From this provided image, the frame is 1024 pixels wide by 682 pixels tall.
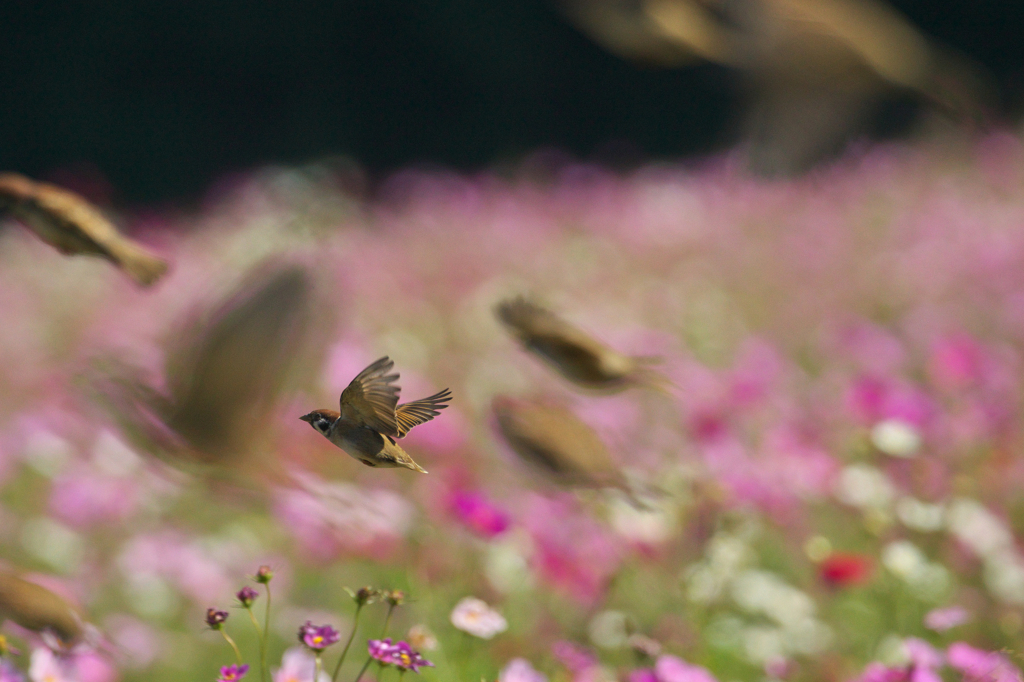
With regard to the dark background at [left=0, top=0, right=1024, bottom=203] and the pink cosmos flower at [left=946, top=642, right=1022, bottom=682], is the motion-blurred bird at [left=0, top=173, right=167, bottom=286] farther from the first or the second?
the dark background at [left=0, top=0, right=1024, bottom=203]

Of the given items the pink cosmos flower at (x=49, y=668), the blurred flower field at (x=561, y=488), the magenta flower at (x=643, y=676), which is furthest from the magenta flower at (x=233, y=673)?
the magenta flower at (x=643, y=676)

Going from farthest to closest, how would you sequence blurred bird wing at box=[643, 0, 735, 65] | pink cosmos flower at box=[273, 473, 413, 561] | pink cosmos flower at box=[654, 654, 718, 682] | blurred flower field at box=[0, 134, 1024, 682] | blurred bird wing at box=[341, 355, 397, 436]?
1. blurred bird wing at box=[643, 0, 735, 65]
2. pink cosmos flower at box=[273, 473, 413, 561]
3. blurred flower field at box=[0, 134, 1024, 682]
4. pink cosmos flower at box=[654, 654, 718, 682]
5. blurred bird wing at box=[341, 355, 397, 436]

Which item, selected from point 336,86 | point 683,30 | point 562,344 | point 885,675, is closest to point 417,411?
point 562,344

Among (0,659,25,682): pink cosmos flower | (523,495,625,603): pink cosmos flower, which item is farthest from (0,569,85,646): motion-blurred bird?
(523,495,625,603): pink cosmos flower

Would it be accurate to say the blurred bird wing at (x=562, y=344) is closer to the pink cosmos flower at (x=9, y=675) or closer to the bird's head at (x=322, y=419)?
the bird's head at (x=322, y=419)

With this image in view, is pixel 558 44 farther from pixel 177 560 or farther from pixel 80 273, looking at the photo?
pixel 177 560
